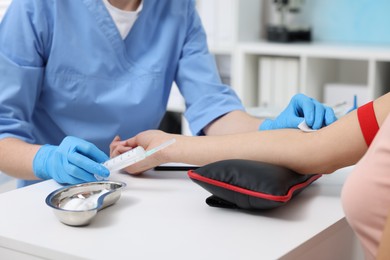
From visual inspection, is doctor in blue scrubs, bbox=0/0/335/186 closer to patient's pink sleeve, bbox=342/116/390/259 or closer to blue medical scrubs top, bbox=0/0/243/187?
blue medical scrubs top, bbox=0/0/243/187

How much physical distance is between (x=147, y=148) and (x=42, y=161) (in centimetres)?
21

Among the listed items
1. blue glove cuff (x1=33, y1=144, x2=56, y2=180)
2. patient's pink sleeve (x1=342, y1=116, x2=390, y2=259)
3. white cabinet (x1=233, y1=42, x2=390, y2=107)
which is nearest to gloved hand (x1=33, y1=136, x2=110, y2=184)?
blue glove cuff (x1=33, y1=144, x2=56, y2=180)

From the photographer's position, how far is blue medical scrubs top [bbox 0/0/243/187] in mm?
1350

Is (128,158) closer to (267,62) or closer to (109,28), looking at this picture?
(109,28)

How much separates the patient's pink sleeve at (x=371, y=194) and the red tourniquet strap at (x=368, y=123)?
22cm

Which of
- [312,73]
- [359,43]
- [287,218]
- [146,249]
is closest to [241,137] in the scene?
[287,218]

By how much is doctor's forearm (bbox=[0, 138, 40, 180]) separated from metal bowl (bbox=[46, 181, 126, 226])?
230mm

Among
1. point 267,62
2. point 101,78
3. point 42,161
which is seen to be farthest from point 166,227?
point 267,62

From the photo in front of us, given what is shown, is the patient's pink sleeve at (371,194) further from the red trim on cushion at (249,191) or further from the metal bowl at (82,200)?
the metal bowl at (82,200)

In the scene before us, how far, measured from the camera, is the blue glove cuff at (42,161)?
117 centimetres

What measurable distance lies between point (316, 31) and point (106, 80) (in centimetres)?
184

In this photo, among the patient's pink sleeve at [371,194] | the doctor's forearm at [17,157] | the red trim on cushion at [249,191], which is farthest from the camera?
the doctor's forearm at [17,157]

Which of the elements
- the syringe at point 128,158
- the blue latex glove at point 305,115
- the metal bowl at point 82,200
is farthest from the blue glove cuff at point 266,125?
the metal bowl at point 82,200

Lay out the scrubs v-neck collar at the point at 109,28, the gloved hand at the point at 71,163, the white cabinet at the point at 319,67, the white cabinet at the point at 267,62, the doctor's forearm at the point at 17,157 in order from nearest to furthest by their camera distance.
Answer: the gloved hand at the point at 71,163, the doctor's forearm at the point at 17,157, the scrubs v-neck collar at the point at 109,28, the white cabinet at the point at 319,67, the white cabinet at the point at 267,62
